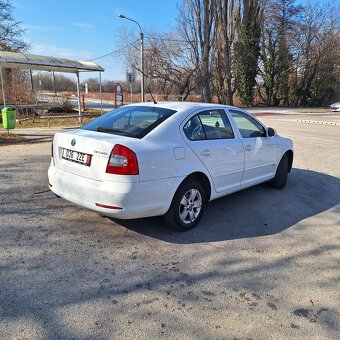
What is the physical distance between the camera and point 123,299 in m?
2.88

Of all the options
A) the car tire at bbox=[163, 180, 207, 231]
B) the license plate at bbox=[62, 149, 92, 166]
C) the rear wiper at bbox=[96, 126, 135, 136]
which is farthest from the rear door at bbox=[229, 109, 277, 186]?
the license plate at bbox=[62, 149, 92, 166]

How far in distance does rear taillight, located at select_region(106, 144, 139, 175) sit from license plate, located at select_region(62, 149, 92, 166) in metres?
0.34

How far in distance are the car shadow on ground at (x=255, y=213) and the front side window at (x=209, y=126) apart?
1.11 meters

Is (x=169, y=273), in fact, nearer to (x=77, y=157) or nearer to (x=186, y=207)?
(x=186, y=207)

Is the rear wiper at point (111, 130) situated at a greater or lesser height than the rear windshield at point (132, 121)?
lesser

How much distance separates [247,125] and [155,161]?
7.51 feet

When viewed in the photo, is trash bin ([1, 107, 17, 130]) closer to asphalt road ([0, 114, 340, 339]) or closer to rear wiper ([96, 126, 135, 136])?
asphalt road ([0, 114, 340, 339])

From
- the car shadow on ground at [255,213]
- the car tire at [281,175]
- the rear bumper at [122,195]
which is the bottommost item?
the car shadow on ground at [255,213]

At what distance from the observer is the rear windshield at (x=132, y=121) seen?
4.07 m

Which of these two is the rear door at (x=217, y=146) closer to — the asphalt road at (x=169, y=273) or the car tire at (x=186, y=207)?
the car tire at (x=186, y=207)

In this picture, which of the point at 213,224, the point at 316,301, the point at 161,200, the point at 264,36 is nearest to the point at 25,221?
the point at 161,200

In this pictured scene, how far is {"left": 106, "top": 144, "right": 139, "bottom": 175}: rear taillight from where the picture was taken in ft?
11.8

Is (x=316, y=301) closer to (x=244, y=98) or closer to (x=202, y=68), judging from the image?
(x=202, y=68)

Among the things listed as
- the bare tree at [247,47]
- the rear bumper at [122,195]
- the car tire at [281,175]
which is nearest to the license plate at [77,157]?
the rear bumper at [122,195]
